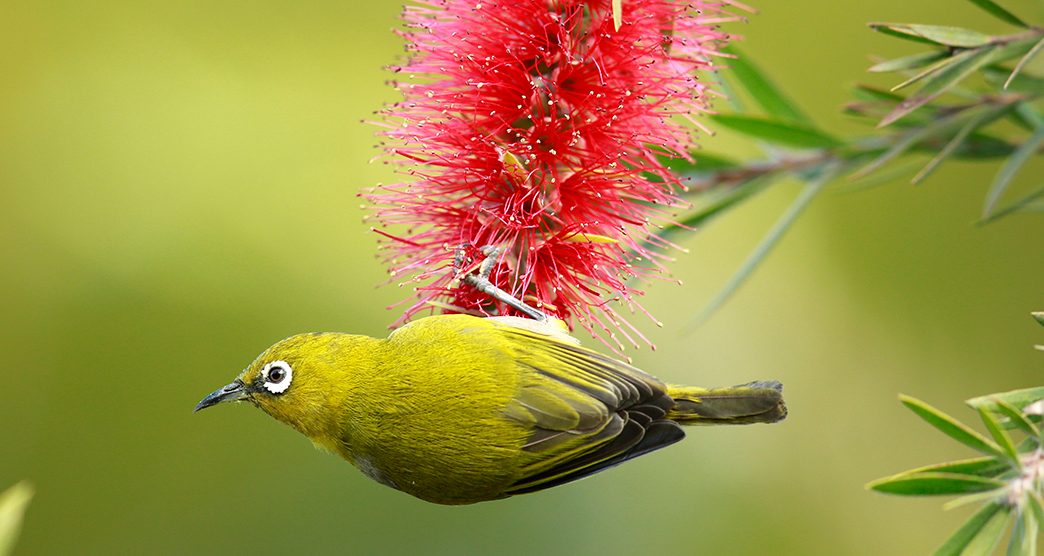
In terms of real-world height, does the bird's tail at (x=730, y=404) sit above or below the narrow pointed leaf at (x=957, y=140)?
below

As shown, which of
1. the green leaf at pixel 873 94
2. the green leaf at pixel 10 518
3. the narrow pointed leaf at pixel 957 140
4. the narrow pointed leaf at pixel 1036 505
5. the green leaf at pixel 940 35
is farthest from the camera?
the green leaf at pixel 873 94

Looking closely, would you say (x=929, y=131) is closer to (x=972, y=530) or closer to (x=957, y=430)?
(x=957, y=430)

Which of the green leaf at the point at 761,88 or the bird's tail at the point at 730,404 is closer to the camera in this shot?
the bird's tail at the point at 730,404

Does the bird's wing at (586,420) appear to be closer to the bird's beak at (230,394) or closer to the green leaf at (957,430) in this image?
the bird's beak at (230,394)

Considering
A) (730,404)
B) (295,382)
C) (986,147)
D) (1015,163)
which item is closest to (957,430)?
(1015,163)

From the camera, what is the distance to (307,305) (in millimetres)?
3865

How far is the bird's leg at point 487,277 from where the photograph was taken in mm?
1957

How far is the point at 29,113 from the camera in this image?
168 inches

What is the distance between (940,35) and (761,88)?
24.5 inches

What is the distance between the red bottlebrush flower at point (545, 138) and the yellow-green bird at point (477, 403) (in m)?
0.12


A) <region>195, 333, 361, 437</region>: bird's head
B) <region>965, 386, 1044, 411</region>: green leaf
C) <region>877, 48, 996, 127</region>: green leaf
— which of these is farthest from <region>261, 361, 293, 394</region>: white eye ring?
<region>965, 386, 1044, 411</region>: green leaf

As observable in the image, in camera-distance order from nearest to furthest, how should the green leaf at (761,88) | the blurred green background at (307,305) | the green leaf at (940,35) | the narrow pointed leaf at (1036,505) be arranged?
the narrow pointed leaf at (1036,505)
the green leaf at (940,35)
the green leaf at (761,88)
the blurred green background at (307,305)

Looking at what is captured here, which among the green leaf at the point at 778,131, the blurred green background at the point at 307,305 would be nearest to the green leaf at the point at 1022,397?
the green leaf at the point at 778,131

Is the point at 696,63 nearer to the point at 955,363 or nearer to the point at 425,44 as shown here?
the point at 425,44
